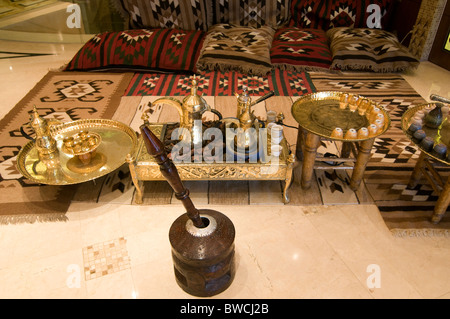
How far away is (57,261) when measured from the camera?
123 cm

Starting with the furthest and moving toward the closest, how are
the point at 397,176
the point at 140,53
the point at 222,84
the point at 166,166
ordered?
1. the point at 140,53
2. the point at 222,84
3. the point at 397,176
4. the point at 166,166

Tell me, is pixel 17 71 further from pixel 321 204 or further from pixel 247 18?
pixel 321 204

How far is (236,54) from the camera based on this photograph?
8.14 feet

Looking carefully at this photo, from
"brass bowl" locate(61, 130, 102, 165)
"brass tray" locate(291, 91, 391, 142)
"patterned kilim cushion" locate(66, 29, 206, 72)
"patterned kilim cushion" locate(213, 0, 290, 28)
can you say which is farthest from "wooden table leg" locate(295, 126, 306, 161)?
"patterned kilim cushion" locate(213, 0, 290, 28)

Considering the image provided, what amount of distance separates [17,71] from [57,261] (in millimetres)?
2049

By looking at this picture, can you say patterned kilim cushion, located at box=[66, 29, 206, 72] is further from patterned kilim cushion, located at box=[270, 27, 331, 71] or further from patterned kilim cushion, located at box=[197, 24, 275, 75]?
patterned kilim cushion, located at box=[270, 27, 331, 71]

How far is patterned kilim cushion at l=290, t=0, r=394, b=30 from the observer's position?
2.83 metres

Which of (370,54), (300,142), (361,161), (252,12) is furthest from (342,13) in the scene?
(361,161)

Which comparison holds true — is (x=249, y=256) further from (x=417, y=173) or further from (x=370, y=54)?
(x=370, y=54)

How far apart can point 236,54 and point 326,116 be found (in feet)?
4.12

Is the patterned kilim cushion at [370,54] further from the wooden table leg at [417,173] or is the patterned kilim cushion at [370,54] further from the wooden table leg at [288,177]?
the wooden table leg at [288,177]

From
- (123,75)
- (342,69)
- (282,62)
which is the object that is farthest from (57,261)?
(342,69)

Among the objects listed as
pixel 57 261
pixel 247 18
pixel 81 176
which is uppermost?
pixel 247 18

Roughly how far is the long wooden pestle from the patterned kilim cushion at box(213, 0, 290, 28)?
235 cm
